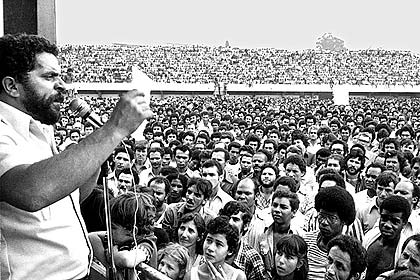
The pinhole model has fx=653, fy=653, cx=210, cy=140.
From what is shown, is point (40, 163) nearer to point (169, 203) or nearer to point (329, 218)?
point (329, 218)

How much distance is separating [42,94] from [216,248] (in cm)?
224

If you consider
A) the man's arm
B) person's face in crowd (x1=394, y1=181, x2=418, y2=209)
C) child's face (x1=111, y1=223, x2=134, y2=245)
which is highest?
the man's arm

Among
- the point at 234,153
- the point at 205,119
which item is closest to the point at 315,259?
the point at 234,153

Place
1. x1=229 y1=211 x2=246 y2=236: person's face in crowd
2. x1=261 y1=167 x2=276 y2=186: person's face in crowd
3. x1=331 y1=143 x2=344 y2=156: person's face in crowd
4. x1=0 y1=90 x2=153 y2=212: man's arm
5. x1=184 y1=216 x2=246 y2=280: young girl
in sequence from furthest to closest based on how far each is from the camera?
x1=331 y1=143 x2=344 y2=156: person's face in crowd → x1=261 y1=167 x2=276 y2=186: person's face in crowd → x1=229 y1=211 x2=246 y2=236: person's face in crowd → x1=184 y1=216 x2=246 y2=280: young girl → x1=0 y1=90 x2=153 y2=212: man's arm

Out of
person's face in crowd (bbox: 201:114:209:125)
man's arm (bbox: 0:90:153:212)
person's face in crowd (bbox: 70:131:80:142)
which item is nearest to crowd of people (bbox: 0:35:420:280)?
man's arm (bbox: 0:90:153:212)

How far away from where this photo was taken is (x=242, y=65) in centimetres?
4562

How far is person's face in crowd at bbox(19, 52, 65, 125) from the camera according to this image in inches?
72.5

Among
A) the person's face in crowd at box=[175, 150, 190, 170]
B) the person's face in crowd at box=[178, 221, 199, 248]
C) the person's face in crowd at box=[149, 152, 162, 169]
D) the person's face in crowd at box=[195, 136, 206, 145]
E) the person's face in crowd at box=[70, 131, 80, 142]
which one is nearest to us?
the person's face in crowd at box=[178, 221, 199, 248]

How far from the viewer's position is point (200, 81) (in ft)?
134

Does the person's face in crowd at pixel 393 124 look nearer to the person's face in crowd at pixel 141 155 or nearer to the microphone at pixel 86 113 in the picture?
the person's face in crowd at pixel 141 155

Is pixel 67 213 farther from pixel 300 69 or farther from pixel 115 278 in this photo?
pixel 300 69

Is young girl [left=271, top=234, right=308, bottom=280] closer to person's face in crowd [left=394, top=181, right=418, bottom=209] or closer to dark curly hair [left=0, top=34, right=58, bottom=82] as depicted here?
person's face in crowd [left=394, top=181, right=418, bottom=209]

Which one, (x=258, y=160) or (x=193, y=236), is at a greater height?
(x=258, y=160)

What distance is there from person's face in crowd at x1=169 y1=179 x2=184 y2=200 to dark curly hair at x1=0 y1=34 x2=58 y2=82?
13.9 feet
